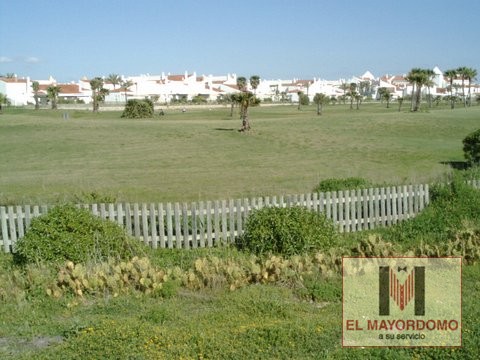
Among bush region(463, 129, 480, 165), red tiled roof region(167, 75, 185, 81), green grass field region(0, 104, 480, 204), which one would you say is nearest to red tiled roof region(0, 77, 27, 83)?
red tiled roof region(167, 75, 185, 81)

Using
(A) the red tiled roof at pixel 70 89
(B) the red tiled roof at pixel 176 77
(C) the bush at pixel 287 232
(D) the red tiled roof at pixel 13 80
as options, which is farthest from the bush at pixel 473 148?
(B) the red tiled roof at pixel 176 77

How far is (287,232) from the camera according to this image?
8.91 metres

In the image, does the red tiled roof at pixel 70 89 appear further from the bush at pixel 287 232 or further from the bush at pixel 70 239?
the bush at pixel 287 232

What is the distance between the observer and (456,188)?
40.3ft

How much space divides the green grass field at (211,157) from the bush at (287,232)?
4075 millimetres

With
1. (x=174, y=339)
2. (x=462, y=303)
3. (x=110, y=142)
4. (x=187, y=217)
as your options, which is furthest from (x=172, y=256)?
(x=110, y=142)

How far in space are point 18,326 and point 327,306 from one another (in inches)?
141

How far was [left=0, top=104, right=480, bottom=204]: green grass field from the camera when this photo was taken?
17750 mm

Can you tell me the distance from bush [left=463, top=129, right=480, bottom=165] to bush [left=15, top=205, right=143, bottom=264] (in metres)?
15.7

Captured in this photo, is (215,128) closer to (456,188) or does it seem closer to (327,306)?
(456,188)

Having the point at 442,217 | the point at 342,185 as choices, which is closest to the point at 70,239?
the point at 342,185

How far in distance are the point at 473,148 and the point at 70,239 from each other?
664 inches

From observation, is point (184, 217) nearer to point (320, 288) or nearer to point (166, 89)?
point (320, 288)

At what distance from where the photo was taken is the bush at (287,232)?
888cm
